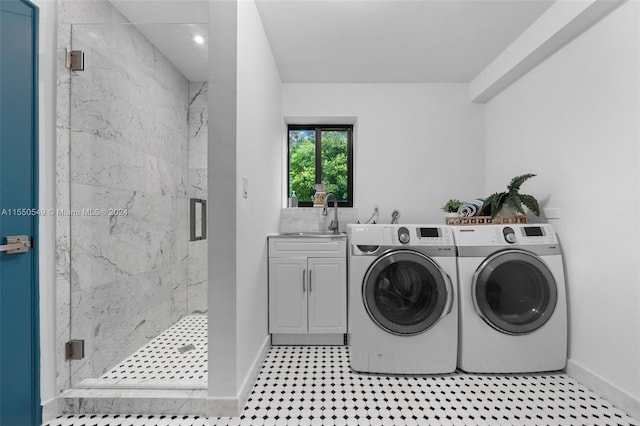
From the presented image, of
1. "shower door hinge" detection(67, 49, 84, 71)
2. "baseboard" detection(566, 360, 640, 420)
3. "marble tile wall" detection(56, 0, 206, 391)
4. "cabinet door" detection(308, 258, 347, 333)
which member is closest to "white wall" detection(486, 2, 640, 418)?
"baseboard" detection(566, 360, 640, 420)

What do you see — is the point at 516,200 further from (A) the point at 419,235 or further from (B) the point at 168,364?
(B) the point at 168,364

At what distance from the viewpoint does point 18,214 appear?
134 centimetres

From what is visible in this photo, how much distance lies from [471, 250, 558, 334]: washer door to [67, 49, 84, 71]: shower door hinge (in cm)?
260

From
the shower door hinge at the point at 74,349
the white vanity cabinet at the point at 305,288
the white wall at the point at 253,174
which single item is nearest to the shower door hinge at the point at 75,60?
the white wall at the point at 253,174

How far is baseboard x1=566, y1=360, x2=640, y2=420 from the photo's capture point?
5.11ft

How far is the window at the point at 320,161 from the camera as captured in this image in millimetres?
3346

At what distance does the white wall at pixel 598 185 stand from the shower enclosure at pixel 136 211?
226cm

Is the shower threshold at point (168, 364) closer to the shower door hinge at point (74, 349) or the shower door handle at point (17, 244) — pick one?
the shower door hinge at point (74, 349)

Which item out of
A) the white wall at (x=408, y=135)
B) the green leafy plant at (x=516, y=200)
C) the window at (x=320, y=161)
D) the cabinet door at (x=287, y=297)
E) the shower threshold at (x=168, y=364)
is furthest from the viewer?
the window at (x=320, y=161)

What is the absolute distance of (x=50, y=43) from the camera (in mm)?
1491

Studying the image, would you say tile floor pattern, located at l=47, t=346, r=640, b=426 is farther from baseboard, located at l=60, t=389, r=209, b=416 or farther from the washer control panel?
the washer control panel

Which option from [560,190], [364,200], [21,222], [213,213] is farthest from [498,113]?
[21,222]

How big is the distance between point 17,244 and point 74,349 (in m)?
0.64

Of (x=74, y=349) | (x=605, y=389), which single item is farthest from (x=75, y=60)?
(x=605, y=389)
